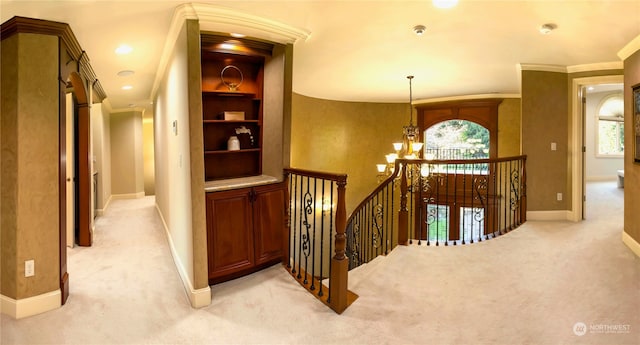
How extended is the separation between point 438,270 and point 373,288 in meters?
0.75

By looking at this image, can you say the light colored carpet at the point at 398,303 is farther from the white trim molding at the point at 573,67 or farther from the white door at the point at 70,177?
the white trim molding at the point at 573,67

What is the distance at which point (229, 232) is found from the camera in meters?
2.96

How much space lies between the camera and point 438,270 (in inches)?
122

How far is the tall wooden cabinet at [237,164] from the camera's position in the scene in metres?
2.93

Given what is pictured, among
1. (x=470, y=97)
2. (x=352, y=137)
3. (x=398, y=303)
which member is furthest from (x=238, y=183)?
(x=470, y=97)

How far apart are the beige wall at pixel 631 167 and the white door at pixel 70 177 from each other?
249 inches

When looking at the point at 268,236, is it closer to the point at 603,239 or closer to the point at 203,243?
the point at 203,243

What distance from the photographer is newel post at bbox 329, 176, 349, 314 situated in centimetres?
245

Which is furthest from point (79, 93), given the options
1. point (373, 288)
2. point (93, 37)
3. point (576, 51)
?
point (576, 51)

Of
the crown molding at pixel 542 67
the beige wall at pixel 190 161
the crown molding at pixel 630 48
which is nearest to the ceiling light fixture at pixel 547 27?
the crown molding at pixel 630 48

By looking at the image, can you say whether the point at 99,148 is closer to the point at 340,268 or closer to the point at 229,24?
the point at 229,24

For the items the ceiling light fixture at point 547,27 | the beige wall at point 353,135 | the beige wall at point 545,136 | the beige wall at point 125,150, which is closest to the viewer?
the ceiling light fixture at point 547,27

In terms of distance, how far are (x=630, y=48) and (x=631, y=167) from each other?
1.25m

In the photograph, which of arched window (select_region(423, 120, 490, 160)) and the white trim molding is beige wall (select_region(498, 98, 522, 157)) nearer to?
arched window (select_region(423, 120, 490, 160))
